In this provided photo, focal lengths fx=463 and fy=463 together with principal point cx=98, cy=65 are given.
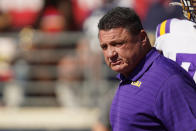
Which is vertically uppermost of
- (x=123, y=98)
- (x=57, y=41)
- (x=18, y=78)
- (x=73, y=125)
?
(x=123, y=98)

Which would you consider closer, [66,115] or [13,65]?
[66,115]

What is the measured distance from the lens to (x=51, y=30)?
713 centimetres

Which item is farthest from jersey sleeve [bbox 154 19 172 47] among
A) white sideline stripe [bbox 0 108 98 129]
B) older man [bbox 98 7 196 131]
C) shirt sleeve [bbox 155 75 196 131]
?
white sideline stripe [bbox 0 108 98 129]

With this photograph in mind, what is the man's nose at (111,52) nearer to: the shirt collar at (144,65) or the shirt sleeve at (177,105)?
the shirt collar at (144,65)

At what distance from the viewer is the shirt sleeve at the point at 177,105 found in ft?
7.75

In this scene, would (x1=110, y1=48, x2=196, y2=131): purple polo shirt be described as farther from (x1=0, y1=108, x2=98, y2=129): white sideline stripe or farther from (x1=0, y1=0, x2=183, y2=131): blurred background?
(x1=0, y1=108, x2=98, y2=129): white sideline stripe

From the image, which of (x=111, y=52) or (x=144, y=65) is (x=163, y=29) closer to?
(x=144, y=65)

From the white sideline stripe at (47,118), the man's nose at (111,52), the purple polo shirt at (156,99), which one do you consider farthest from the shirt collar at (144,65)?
the white sideline stripe at (47,118)

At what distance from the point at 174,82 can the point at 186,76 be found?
0.13m

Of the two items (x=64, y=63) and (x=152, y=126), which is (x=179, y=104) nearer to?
(x=152, y=126)

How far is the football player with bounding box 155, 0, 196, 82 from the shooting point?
2.69 metres

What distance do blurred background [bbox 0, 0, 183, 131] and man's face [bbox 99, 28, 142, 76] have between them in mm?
3559

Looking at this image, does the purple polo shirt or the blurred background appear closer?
the purple polo shirt

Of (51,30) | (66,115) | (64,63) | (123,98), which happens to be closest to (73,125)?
(66,115)
